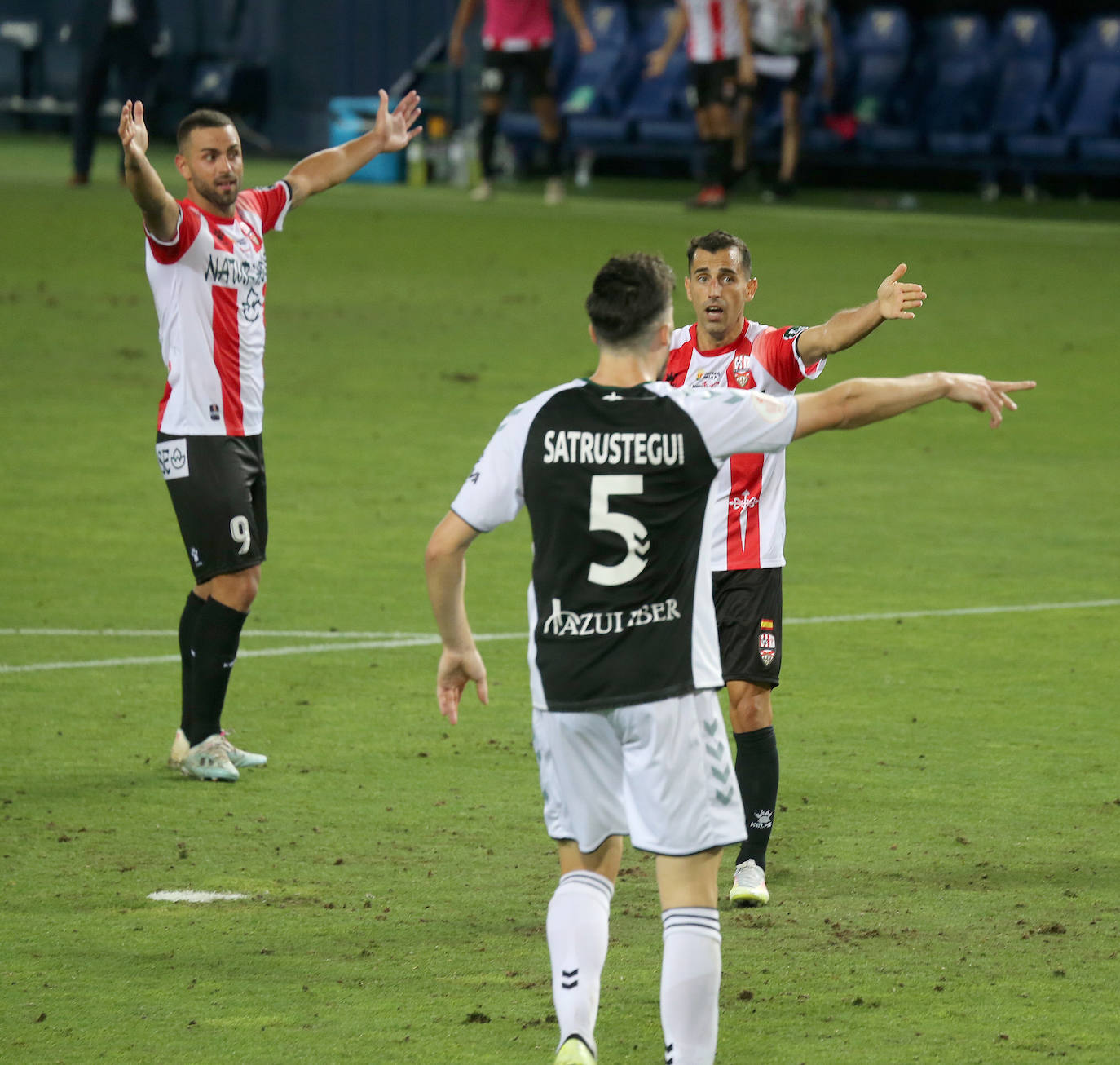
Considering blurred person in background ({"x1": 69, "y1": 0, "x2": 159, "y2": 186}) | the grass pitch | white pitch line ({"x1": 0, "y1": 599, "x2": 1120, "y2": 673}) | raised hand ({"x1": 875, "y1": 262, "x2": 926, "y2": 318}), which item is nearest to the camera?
the grass pitch

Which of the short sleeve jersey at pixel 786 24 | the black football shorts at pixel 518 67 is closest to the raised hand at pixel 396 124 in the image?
the black football shorts at pixel 518 67

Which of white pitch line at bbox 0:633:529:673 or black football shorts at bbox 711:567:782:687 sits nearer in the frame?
black football shorts at bbox 711:567:782:687

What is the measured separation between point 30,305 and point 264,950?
515 inches

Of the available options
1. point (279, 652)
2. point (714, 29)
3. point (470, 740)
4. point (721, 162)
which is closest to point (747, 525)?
point (470, 740)

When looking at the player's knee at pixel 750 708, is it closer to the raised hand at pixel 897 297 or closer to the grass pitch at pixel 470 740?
the grass pitch at pixel 470 740

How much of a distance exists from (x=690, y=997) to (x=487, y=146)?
21843 millimetres

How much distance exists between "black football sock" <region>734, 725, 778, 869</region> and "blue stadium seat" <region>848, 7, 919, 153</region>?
22.3 meters

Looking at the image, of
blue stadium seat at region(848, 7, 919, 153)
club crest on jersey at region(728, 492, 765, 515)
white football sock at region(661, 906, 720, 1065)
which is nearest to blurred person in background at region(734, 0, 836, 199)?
blue stadium seat at region(848, 7, 919, 153)

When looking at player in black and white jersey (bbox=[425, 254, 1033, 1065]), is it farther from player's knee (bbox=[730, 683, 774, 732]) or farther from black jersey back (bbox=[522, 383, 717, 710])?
player's knee (bbox=[730, 683, 774, 732])

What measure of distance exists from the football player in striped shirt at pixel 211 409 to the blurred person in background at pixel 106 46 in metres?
17.5

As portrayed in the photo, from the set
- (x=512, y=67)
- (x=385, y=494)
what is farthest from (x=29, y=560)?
(x=512, y=67)

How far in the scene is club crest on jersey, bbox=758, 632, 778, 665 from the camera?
236 inches

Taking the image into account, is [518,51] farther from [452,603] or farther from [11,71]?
[452,603]

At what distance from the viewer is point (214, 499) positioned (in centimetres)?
720
